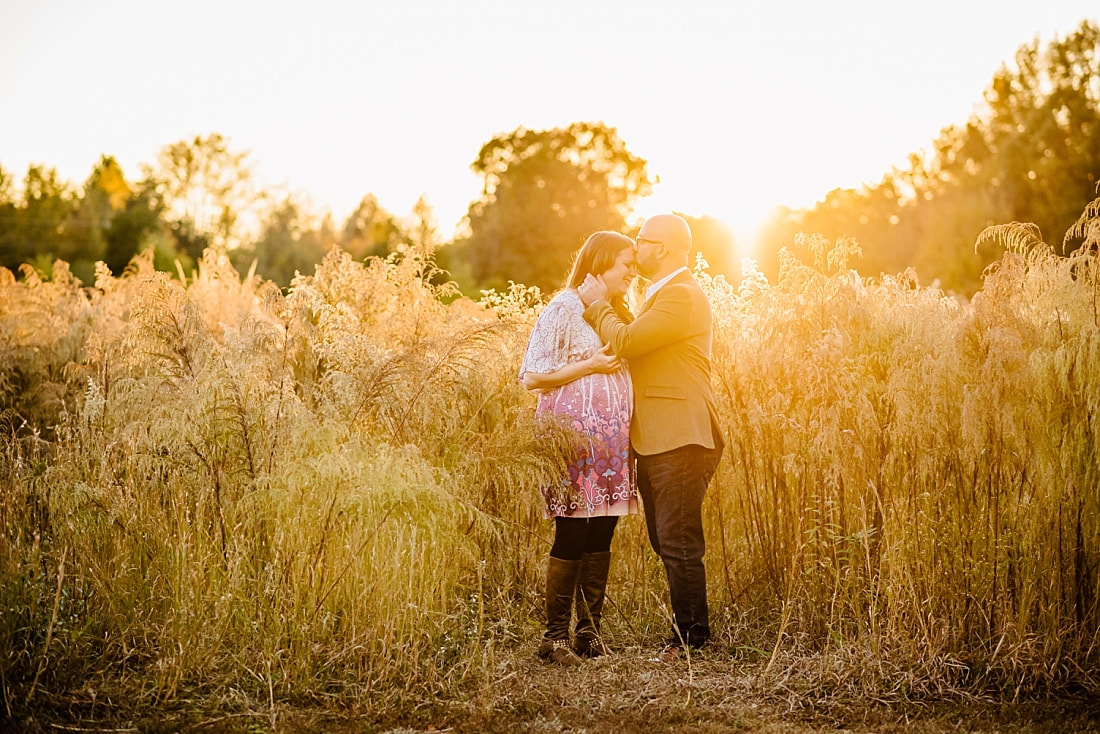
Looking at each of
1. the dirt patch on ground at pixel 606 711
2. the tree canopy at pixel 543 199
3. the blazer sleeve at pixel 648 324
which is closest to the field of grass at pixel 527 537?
the dirt patch on ground at pixel 606 711

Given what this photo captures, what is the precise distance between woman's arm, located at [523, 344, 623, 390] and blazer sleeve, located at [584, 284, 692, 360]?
6cm

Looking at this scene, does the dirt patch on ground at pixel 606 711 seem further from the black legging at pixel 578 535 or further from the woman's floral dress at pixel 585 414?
the woman's floral dress at pixel 585 414

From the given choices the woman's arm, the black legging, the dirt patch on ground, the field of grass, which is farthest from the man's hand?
the dirt patch on ground

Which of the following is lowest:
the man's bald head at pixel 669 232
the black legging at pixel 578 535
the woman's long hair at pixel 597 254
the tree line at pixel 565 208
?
the black legging at pixel 578 535

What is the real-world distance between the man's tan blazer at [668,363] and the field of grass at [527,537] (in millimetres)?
442

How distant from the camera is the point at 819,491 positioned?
5.15 metres

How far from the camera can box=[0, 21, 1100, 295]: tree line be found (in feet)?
99.0

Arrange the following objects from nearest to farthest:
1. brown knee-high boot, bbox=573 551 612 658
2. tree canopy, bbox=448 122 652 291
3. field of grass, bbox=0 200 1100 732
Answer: field of grass, bbox=0 200 1100 732 < brown knee-high boot, bbox=573 551 612 658 < tree canopy, bbox=448 122 652 291

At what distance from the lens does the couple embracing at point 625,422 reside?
462cm

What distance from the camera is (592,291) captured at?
4.84 meters

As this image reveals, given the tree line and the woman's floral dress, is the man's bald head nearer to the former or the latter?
the woman's floral dress

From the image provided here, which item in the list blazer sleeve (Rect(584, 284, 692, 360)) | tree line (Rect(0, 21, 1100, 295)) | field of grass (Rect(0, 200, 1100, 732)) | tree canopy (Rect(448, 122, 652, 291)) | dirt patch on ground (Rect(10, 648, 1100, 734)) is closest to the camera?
dirt patch on ground (Rect(10, 648, 1100, 734))

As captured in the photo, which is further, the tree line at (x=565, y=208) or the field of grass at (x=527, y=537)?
the tree line at (x=565, y=208)

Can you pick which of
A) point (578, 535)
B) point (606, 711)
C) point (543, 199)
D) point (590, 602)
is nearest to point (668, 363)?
point (578, 535)
